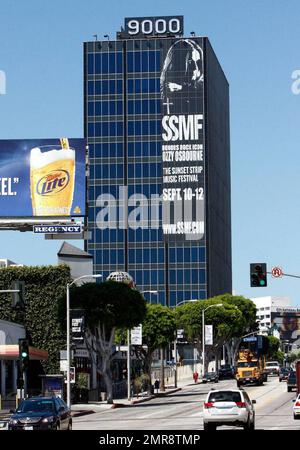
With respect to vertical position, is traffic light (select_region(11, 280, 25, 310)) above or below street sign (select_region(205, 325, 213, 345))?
above

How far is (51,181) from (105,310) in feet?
34.5

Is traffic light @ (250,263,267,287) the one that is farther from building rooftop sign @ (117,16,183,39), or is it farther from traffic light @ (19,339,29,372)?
building rooftop sign @ (117,16,183,39)

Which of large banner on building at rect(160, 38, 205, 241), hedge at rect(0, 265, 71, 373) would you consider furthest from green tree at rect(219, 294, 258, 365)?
hedge at rect(0, 265, 71, 373)

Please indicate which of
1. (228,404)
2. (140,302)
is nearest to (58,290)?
Result: (140,302)

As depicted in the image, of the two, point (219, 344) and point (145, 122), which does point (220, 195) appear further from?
point (219, 344)

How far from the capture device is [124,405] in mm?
70438

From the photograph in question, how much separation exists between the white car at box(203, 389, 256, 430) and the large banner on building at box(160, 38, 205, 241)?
142360 mm

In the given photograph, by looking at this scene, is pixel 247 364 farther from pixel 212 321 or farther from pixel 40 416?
pixel 40 416

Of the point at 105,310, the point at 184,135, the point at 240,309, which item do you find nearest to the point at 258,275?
the point at 105,310

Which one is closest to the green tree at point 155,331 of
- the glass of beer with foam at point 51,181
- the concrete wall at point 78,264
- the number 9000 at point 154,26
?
the concrete wall at point 78,264

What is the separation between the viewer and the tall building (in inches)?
6983

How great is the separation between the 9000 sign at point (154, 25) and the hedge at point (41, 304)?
110 metres

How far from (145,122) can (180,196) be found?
15910 mm

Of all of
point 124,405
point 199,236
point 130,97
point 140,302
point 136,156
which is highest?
point 130,97
